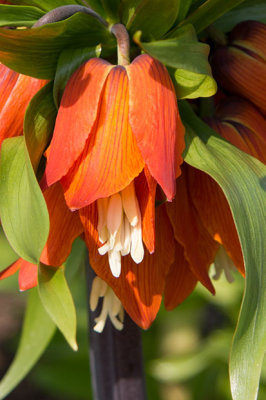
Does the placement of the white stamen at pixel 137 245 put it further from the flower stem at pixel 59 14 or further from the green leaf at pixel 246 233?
the flower stem at pixel 59 14

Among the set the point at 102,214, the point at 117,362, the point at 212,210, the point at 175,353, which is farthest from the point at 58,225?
the point at 175,353

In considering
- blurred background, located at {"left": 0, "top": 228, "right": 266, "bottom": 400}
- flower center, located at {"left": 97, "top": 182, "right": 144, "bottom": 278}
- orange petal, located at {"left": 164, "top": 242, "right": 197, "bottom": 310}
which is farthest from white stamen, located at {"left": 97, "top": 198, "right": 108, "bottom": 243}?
blurred background, located at {"left": 0, "top": 228, "right": 266, "bottom": 400}

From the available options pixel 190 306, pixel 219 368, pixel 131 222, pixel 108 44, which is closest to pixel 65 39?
pixel 108 44

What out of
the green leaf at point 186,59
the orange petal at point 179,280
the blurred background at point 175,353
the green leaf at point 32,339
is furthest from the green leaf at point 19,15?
the blurred background at point 175,353

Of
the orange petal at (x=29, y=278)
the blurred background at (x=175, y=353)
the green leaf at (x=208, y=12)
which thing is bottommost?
the blurred background at (x=175, y=353)

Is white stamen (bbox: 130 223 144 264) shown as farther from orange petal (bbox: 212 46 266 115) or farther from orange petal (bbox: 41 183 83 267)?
orange petal (bbox: 212 46 266 115)

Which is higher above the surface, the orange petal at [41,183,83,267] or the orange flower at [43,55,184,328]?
the orange flower at [43,55,184,328]
